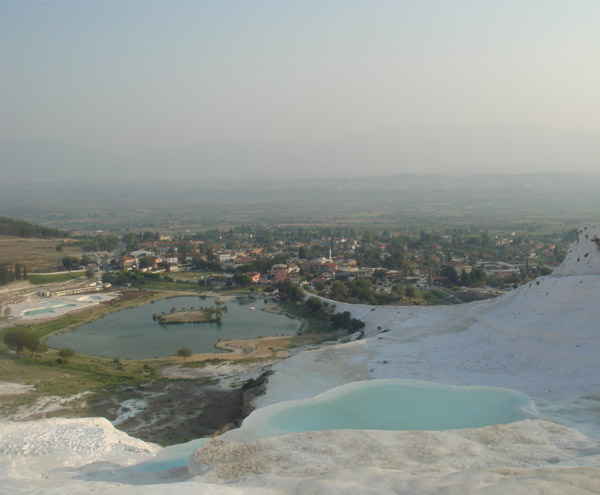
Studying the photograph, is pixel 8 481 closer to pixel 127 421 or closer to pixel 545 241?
pixel 127 421

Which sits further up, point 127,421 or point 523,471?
point 523,471

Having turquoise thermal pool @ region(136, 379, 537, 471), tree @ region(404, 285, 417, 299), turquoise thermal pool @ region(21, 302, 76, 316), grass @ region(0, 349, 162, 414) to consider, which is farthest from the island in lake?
turquoise thermal pool @ region(136, 379, 537, 471)

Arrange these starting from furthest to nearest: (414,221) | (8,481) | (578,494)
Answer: (414,221)
(8,481)
(578,494)

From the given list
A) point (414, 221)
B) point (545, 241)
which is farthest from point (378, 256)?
point (414, 221)

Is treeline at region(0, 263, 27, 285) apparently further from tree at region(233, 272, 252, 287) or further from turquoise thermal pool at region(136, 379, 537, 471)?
turquoise thermal pool at region(136, 379, 537, 471)

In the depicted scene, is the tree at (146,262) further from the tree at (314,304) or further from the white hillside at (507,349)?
the white hillside at (507,349)
